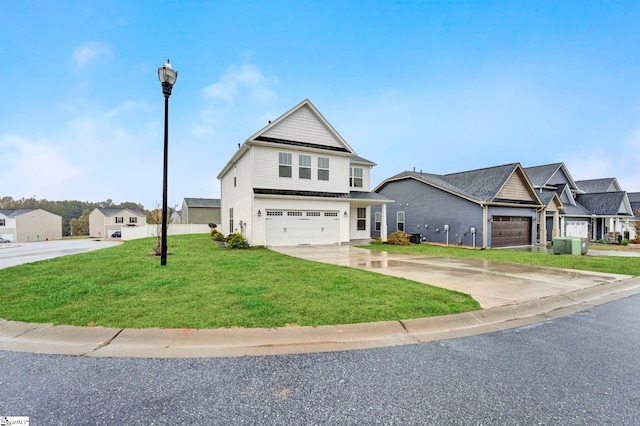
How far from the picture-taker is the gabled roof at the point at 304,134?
16359 mm

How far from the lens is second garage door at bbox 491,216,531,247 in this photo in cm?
1919

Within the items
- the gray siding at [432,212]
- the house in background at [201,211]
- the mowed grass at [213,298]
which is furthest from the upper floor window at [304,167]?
the house in background at [201,211]

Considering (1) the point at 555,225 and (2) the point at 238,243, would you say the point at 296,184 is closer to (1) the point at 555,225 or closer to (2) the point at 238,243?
(2) the point at 238,243

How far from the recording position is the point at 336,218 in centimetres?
1834

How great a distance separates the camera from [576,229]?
25797mm

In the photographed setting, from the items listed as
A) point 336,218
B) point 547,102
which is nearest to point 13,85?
point 336,218

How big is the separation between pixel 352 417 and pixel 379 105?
25.7 metres

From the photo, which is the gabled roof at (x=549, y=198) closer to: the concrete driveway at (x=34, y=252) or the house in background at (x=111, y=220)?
the concrete driveway at (x=34, y=252)

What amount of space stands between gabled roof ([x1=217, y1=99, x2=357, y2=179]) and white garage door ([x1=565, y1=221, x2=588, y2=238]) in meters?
21.9

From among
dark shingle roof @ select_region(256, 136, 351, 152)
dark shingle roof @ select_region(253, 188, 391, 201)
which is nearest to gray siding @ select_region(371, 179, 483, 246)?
dark shingle roof @ select_region(253, 188, 391, 201)

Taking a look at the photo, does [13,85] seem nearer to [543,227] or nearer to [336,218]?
[336,218]

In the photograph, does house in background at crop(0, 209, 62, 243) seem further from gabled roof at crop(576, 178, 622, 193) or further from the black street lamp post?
gabled roof at crop(576, 178, 622, 193)

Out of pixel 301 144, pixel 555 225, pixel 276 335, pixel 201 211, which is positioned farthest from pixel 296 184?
pixel 201 211

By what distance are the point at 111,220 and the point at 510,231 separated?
218ft
